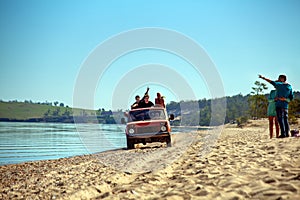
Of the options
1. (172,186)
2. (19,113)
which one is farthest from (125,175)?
(19,113)

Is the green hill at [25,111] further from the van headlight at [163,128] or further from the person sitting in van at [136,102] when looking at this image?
the van headlight at [163,128]

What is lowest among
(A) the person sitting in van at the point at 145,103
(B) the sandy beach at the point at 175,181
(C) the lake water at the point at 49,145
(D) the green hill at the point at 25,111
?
(C) the lake water at the point at 49,145

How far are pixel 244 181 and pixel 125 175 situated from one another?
333 cm

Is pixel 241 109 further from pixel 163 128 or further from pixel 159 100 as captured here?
pixel 163 128

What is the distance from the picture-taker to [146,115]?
588 inches

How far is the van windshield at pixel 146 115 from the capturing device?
14812 millimetres

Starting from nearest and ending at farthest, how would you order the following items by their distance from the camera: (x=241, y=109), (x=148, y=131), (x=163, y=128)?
(x=148, y=131) < (x=163, y=128) < (x=241, y=109)

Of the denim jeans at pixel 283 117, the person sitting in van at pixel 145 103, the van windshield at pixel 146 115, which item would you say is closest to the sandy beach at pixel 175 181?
the denim jeans at pixel 283 117

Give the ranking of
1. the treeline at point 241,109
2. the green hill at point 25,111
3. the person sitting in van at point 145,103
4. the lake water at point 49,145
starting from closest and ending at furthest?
1. the lake water at point 49,145
2. the person sitting in van at point 145,103
3. the treeline at point 241,109
4. the green hill at point 25,111

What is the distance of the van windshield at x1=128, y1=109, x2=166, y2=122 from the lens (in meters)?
14.8

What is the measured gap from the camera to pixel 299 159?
19.7 feet

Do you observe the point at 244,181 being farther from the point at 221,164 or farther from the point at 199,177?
the point at 221,164

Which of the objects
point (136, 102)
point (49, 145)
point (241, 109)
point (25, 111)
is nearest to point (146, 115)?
point (136, 102)

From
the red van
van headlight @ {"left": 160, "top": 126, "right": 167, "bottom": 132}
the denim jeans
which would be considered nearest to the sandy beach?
the denim jeans
